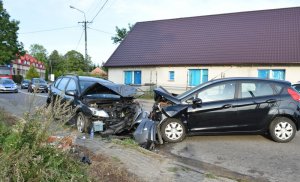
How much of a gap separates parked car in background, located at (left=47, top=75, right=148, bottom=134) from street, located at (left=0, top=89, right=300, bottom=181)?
4.37ft

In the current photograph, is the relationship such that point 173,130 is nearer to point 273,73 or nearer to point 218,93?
point 218,93

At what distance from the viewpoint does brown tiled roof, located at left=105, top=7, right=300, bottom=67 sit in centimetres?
2650

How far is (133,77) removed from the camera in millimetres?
32500

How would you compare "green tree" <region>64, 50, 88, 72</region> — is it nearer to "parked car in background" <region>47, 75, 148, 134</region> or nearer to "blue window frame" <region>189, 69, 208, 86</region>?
"blue window frame" <region>189, 69, 208, 86</region>

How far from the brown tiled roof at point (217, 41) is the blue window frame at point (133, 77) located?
1.00 metres

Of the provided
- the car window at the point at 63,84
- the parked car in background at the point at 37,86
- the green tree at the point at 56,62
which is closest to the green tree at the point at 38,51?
the green tree at the point at 56,62

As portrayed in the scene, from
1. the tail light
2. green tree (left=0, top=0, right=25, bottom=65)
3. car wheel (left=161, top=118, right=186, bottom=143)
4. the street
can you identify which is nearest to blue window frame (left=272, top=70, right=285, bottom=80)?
the street

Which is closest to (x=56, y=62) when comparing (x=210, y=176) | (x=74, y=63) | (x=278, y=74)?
(x=74, y=63)

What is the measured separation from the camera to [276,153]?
7.32 m

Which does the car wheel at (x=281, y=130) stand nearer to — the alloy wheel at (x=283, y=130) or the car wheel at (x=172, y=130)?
the alloy wheel at (x=283, y=130)

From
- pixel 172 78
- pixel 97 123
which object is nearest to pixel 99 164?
pixel 97 123

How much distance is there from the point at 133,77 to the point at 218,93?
24.4 meters

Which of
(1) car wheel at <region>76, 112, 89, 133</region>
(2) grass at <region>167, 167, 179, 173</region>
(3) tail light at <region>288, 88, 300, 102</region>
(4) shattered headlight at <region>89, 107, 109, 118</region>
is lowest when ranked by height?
(2) grass at <region>167, 167, 179, 173</region>

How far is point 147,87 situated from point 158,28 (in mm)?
7364
